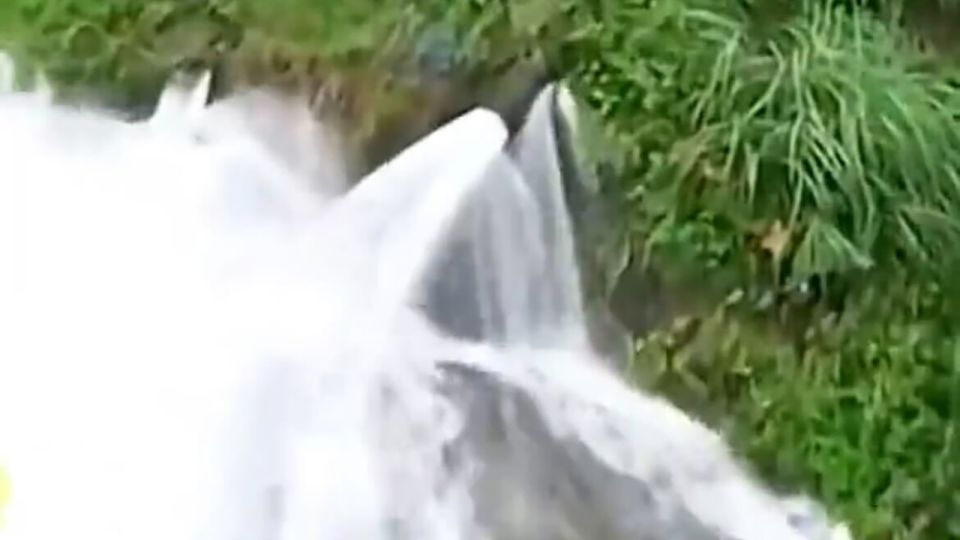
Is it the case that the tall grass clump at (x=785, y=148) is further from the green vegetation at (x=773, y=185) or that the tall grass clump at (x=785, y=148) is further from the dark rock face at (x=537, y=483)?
the dark rock face at (x=537, y=483)

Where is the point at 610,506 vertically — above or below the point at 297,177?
below

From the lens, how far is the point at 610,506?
109cm

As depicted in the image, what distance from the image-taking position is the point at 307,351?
1088 millimetres

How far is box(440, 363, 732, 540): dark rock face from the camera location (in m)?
1.07

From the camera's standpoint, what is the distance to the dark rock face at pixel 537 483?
3.52 ft

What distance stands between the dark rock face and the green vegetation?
62mm

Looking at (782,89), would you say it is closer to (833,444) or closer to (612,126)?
(612,126)

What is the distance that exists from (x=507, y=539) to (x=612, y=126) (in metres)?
0.25

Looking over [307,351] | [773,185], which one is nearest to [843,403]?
[773,185]

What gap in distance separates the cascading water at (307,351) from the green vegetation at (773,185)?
4 cm

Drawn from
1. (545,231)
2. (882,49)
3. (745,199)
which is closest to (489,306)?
(545,231)

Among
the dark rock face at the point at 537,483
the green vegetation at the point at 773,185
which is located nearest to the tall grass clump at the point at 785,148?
the green vegetation at the point at 773,185

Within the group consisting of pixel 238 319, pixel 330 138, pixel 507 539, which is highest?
pixel 330 138

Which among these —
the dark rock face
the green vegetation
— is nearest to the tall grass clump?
the green vegetation
